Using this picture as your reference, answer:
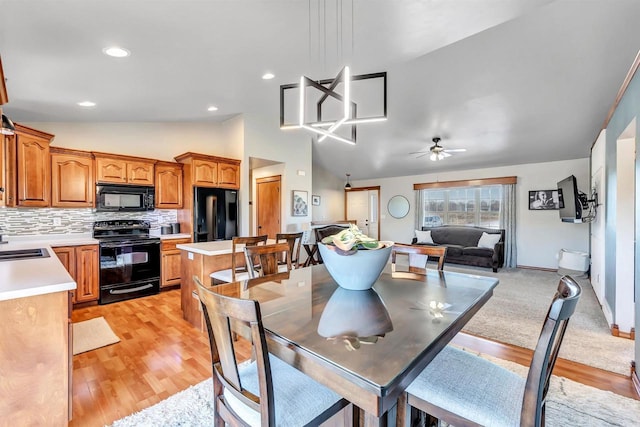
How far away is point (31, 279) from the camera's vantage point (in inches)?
60.1

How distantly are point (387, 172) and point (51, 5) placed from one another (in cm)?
716

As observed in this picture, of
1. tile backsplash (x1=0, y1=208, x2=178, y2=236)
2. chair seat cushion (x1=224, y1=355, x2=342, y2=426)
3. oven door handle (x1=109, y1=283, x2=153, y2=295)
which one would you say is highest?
tile backsplash (x1=0, y1=208, x2=178, y2=236)

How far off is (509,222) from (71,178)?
8.10m

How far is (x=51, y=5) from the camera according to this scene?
1.70 metres

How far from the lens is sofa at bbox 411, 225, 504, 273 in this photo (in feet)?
19.7

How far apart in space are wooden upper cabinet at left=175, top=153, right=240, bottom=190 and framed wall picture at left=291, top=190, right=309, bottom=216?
49.5 inches

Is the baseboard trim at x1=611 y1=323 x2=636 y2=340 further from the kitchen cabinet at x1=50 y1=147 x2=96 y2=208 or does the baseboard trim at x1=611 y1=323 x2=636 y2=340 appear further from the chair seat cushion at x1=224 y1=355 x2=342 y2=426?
the kitchen cabinet at x1=50 y1=147 x2=96 y2=208

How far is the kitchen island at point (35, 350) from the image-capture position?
4.49 feet

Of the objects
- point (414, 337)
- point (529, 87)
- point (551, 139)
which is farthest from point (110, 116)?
point (551, 139)

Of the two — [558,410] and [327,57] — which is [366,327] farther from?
[327,57]

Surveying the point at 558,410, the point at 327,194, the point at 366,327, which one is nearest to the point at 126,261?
the point at 366,327

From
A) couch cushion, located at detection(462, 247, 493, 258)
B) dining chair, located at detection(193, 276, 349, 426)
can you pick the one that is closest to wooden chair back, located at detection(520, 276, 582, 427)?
dining chair, located at detection(193, 276, 349, 426)

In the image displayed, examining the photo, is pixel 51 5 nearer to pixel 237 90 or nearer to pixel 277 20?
pixel 277 20

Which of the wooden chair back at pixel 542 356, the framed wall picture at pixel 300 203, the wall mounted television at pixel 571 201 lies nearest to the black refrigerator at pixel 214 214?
the framed wall picture at pixel 300 203
